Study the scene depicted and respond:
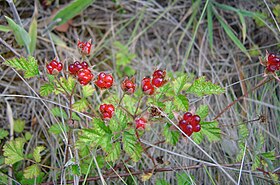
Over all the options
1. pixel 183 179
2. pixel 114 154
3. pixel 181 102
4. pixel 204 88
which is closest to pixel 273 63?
pixel 204 88

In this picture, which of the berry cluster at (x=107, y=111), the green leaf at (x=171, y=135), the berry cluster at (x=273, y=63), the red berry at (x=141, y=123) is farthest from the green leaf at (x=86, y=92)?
the berry cluster at (x=273, y=63)

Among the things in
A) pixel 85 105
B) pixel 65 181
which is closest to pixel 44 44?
pixel 85 105

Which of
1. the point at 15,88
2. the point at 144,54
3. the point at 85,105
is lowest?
the point at 85,105

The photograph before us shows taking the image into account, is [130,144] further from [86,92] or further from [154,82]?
[86,92]

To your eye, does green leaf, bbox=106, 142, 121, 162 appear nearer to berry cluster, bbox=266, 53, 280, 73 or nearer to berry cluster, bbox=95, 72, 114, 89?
berry cluster, bbox=95, 72, 114, 89

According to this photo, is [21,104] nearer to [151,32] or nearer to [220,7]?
[151,32]

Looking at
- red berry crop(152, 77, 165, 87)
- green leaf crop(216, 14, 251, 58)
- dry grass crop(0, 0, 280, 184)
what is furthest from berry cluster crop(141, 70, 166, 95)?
green leaf crop(216, 14, 251, 58)

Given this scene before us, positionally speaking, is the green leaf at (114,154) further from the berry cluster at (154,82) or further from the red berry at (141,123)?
the berry cluster at (154,82)
